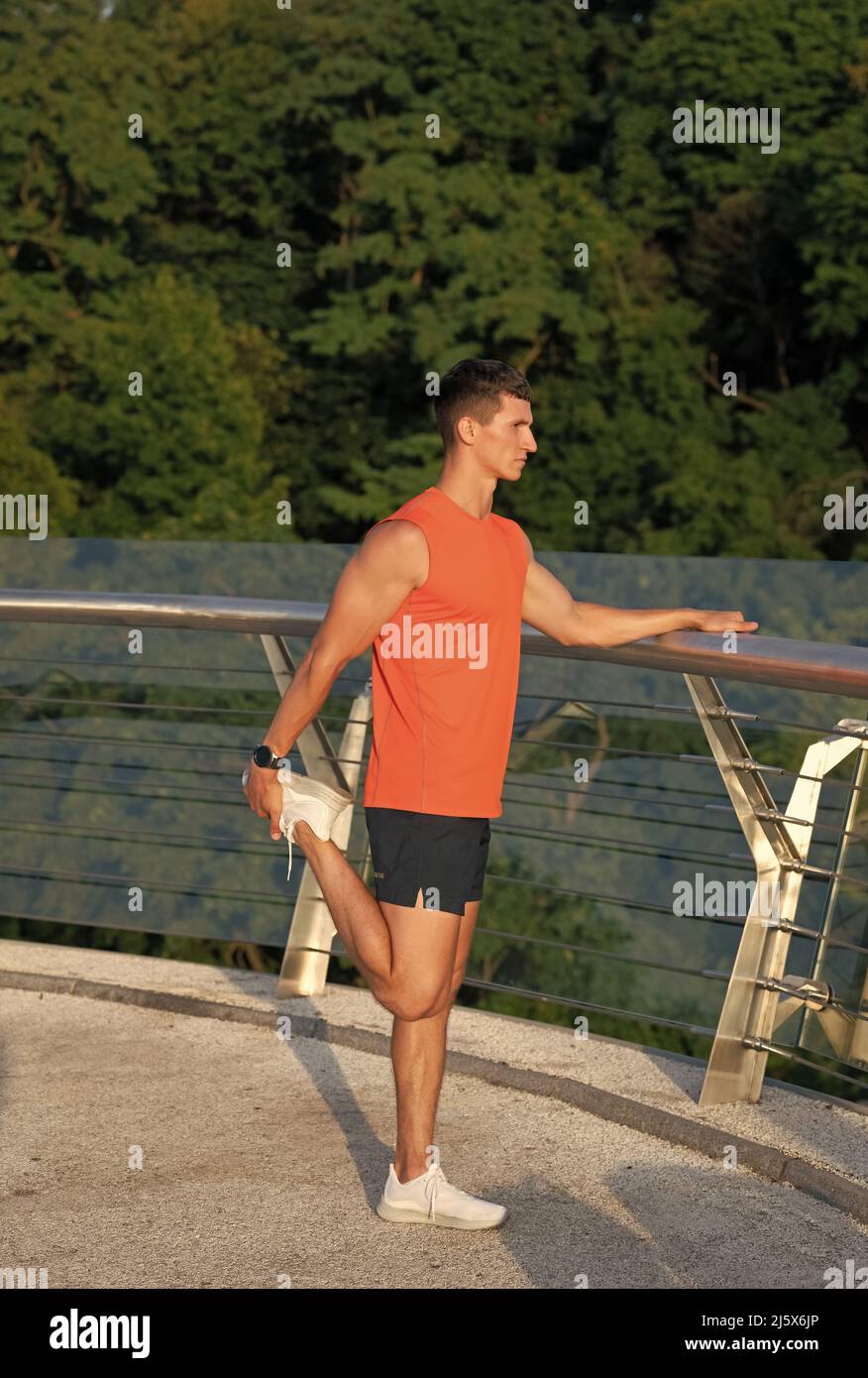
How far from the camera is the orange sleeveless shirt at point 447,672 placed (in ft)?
11.6

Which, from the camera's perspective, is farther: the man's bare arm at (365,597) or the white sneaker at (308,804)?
the white sneaker at (308,804)

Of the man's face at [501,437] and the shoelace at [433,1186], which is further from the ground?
the man's face at [501,437]

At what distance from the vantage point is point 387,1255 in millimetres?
3453

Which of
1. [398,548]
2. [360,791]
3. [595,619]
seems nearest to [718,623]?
[595,619]

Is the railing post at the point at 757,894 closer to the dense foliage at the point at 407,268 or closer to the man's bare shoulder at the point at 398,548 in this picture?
the man's bare shoulder at the point at 398,548

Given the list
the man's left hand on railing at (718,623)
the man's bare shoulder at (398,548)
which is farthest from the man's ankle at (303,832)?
the man's left hand on railing at (718,623)

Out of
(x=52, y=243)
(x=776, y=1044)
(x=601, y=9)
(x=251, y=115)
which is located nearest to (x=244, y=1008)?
(x=776, y=1044)

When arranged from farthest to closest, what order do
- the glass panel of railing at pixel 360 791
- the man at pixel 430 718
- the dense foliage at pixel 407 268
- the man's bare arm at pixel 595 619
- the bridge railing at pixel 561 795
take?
the dense foliage at pixel 407 268
the glass panel of railing at pixel 360 791
the bridge railing at pixel 561 795
the man's bare arm at pixel 595 619
the man at pixel 430 718

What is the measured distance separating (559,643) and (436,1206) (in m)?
1.22

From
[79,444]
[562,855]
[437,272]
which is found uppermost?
[437,272]

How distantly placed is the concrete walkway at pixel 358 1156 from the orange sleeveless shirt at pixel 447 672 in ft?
2.61
